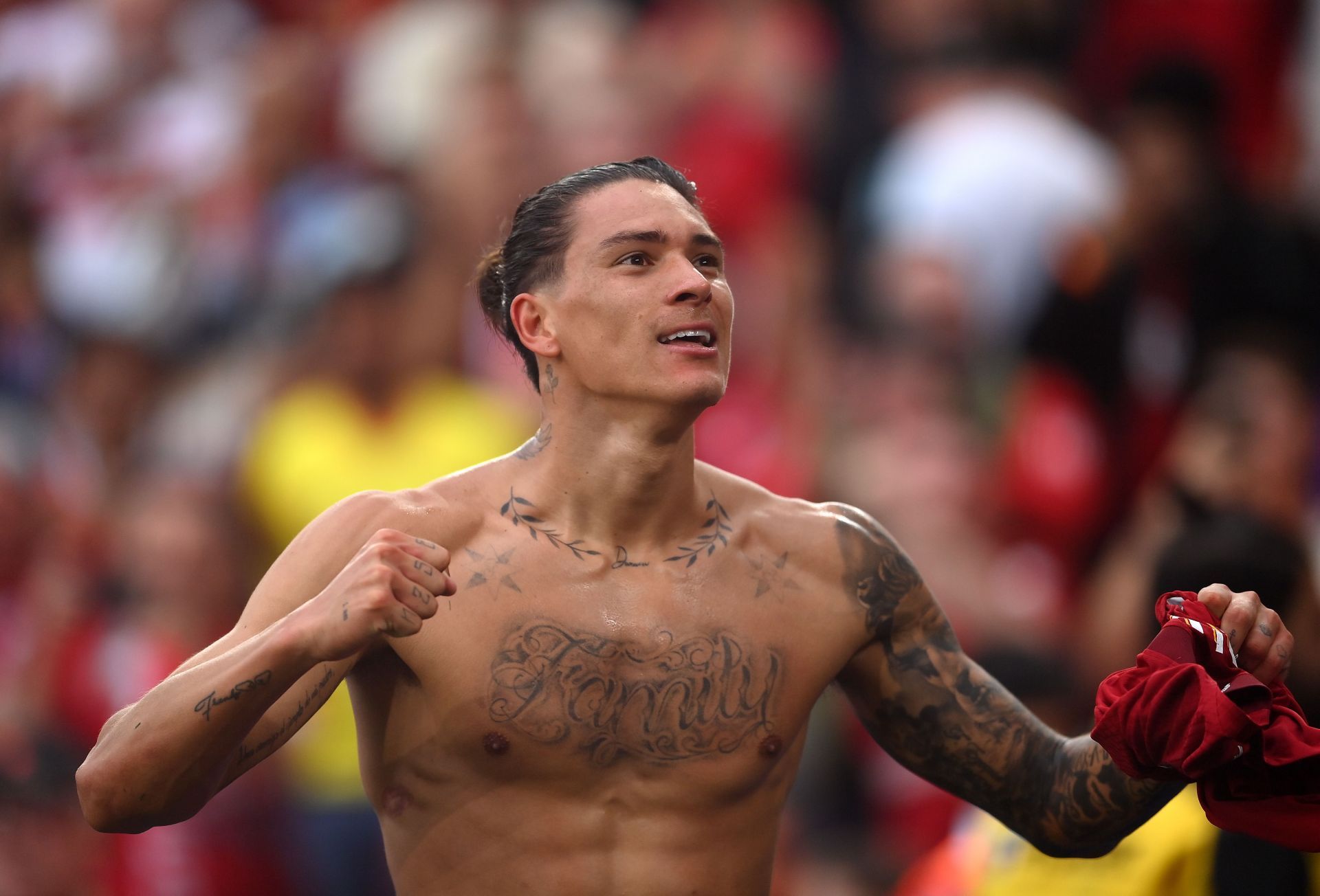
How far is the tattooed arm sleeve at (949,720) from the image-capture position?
13.0 ft

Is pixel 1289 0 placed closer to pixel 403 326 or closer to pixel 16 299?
pixel 403 326

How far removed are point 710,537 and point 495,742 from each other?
0.67 m

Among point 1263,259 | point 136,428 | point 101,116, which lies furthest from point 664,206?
point 101,116

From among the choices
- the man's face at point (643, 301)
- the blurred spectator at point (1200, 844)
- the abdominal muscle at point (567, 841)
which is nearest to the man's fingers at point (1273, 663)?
the blurred spectator at point (1200, 844)

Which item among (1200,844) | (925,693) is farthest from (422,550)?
(1200,844)

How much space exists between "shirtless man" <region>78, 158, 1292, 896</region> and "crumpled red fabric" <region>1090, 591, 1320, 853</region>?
110 mm

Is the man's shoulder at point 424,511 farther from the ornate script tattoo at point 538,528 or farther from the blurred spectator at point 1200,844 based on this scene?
the blurred spectator at point 1200,844

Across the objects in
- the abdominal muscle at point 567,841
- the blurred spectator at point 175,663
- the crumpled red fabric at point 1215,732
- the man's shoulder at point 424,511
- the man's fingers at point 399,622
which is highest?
the man's fingers at point 399,622

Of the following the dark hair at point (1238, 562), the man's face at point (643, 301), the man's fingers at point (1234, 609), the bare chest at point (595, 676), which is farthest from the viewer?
the dark hair at point (1238, 562)

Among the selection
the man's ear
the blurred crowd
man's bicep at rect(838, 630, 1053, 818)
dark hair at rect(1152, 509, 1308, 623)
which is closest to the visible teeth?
the man's ear

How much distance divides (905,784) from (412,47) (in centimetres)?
475

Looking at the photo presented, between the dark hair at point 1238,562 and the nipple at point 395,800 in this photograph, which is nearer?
the nipple at point 395,800

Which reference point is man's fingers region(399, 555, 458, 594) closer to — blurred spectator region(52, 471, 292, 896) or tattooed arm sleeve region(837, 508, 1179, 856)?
tattooed arm sleeve region(837, 508, 1179, 856)

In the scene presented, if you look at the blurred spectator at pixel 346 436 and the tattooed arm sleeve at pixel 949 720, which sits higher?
the tattooed arm sleeve at pixel 949 720
